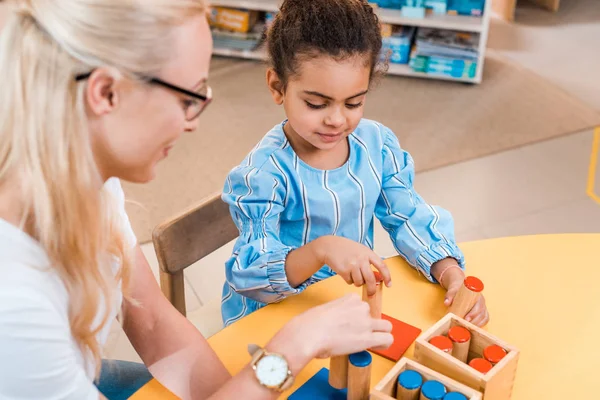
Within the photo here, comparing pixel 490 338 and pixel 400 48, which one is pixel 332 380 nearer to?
pixel 490 338

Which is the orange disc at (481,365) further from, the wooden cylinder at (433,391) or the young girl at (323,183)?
the young girl at (323,183)

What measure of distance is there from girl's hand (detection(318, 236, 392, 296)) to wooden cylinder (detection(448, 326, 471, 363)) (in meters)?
0.15

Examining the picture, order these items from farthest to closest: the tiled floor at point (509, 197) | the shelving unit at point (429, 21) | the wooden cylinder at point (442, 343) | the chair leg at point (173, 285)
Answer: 1. the shelving unit at point (429, 21)
2. the tiled floor at point (509, 197)
3. the chair leg at point (173, 285)
4. the wooden cylinder at point (442, 343)

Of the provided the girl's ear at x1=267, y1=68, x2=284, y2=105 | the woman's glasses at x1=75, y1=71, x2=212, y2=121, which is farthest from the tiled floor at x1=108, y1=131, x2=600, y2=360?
the woman's glasses at x1=75, y1=71, x2=212, y2=121

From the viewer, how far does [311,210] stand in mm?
1551

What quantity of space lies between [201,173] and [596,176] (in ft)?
6.06

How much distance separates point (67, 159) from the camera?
0.87 metres

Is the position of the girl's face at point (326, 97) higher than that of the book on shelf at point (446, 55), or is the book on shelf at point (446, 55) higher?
the girl's face at point (326, 97)

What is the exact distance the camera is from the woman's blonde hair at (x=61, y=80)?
0.84 metres

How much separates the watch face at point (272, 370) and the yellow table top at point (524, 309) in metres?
0.14

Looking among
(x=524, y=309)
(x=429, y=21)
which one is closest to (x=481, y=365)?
(x=524, y=309)

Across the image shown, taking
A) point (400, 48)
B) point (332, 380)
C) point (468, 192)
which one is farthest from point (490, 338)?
point (400, 48)

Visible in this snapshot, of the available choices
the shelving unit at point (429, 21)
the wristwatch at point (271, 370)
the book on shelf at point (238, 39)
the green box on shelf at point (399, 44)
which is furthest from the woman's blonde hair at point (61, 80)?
the book on shelf at point (238, 39)

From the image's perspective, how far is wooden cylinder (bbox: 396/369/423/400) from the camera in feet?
3.27
